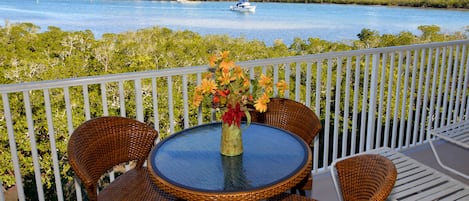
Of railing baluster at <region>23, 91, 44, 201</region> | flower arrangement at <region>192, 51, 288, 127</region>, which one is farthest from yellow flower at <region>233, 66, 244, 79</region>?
railing baluster at <region>23, 91, 44, 201</region>

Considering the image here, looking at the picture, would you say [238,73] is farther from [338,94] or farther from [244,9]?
[244,9]

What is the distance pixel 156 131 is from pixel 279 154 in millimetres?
924

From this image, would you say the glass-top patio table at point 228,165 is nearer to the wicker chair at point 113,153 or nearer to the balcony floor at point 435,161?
the wicker chair at point 113,153

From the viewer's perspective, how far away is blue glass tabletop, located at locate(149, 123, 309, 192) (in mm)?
1762

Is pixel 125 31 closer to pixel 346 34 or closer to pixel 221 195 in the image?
pixel 346 34

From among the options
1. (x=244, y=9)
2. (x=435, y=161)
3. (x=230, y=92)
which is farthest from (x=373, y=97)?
(x=244, y=9)

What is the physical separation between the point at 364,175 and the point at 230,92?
0.72 m

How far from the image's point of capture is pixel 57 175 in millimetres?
2617

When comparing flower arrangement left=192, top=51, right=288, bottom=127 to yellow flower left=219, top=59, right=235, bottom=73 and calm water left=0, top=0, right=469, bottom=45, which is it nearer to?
yellow flower left=219, top=59, right=235, bottom=73

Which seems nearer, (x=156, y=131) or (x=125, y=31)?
(x=156, y=131)

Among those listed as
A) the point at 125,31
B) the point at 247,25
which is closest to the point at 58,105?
the point at 125,31

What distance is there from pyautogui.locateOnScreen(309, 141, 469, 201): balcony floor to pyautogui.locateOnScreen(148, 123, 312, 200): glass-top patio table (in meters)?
1.38

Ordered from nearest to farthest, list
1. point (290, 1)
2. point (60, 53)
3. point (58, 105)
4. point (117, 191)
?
point (117, 191) → point (58, 105) → point (290, 1) → point (60, 53)

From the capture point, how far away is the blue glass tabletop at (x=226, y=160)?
1.76m
